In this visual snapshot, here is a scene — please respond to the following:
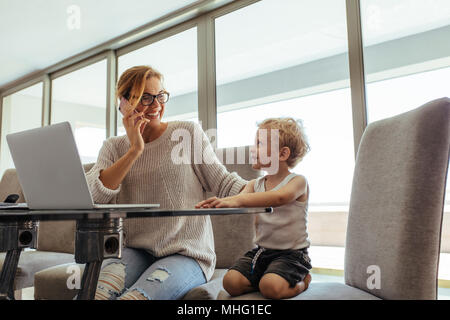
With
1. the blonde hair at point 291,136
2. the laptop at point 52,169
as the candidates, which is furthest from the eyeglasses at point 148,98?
the laptop at point 52,169

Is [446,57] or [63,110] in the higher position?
[63,110]

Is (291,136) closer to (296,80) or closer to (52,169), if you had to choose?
(52,169)

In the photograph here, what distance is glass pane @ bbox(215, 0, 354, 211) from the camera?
2.60 meters

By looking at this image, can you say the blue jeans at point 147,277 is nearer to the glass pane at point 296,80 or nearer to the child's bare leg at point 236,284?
the child's bare leg at point 236,284

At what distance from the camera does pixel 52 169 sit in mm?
801

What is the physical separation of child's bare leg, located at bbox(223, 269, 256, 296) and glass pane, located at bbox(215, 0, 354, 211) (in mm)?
1574

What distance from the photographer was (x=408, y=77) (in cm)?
233

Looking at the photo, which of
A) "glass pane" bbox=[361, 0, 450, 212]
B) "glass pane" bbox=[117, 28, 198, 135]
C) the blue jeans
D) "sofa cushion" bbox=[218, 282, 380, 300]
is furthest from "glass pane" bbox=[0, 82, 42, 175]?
"sofa cushion" bbox=[218, 282, 380, 300]

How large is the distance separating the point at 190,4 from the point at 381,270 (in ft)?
9.59

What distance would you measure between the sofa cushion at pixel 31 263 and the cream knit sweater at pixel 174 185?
685 mm

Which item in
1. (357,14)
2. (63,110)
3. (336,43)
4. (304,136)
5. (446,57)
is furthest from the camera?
(63,110)

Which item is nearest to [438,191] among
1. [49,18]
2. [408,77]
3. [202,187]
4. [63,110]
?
[202,187]
